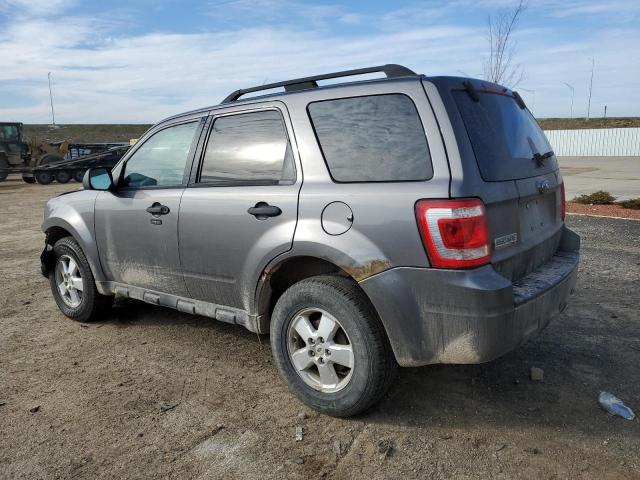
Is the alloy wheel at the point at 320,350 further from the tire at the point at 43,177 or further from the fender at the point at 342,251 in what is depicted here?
the tire at the point at 43,177

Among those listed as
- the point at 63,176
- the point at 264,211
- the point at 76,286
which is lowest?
the point at 63,176

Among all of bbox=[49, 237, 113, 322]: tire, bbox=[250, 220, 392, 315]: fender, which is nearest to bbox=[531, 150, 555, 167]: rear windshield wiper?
bbox=[250, 220, 392, 315]: fender

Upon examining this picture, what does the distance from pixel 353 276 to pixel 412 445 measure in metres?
0.94

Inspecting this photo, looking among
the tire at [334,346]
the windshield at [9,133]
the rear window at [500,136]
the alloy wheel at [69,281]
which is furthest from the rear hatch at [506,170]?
the windshield at [9,133]

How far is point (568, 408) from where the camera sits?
10.5 feet

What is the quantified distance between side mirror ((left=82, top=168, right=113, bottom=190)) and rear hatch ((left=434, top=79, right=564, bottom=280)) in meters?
2.80

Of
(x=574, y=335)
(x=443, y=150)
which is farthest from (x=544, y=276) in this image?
(x=574, y=335)

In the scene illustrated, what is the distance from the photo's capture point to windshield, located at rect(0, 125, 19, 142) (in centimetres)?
2609

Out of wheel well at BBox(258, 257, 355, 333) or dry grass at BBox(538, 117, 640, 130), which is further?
dry grass at BBox(538, 117, 640, 130)

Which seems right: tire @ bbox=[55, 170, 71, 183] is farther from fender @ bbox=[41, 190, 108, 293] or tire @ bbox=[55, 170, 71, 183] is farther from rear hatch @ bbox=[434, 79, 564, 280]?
rear hatch @ bbox=[434, 79, 564, 280]

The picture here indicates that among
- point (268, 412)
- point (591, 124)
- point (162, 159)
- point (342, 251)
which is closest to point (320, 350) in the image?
point (268, 412)

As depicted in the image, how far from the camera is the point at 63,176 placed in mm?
24609

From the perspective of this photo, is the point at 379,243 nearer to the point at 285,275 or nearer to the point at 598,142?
the point at 285,275

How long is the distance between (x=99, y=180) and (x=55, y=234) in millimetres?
1164
